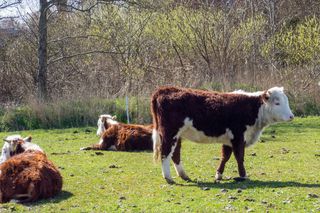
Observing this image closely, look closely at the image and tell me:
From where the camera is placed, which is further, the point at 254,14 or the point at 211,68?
the point at 254,14

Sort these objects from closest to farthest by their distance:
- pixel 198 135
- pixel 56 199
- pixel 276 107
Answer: pixel 56 199
pixel 198 135
pixel 276 107

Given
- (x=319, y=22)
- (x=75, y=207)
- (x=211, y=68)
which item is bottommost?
(x=75, y=207)

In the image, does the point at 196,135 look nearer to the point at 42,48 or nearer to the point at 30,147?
the point at 30,147

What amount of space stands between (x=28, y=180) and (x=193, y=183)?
2925 mm

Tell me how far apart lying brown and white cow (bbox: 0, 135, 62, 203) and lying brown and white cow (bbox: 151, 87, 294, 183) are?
83.3 inches

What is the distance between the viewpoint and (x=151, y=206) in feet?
28.0

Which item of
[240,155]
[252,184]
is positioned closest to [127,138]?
[240,155]

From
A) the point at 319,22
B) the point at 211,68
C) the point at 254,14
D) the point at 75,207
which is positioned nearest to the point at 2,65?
the point at 211,68

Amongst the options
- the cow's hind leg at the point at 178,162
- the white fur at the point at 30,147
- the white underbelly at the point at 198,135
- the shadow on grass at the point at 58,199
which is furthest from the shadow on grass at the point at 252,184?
the white fur at the point at 30,147

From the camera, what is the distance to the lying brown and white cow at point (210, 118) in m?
10.4

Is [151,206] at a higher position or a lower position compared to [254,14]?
lower

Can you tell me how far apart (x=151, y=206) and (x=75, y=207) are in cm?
118

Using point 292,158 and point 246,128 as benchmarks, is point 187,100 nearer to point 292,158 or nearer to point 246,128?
point 246,128

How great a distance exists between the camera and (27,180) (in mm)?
9039
